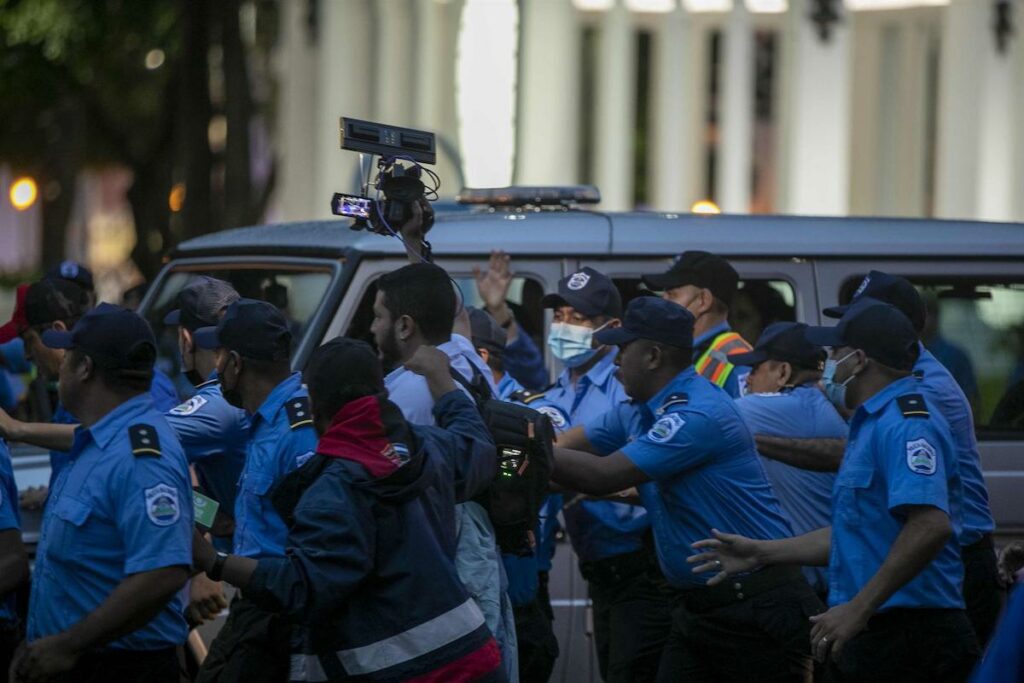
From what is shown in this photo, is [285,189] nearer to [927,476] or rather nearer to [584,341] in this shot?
[584,341]

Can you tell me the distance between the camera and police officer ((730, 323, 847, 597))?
5.99 meters

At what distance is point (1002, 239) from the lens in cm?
696

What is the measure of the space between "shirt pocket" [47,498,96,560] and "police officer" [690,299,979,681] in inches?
73.8

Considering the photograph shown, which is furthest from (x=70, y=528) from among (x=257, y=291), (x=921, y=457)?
(x=257, y=291)

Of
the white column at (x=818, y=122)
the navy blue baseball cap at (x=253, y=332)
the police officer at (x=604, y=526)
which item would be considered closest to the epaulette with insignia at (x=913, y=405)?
the police officer at (x=604, y=526)

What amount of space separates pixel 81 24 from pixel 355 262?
1159 cm

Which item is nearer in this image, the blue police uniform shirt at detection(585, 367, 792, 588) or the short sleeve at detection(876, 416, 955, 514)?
the short sleeve at detection(876, 416, 955, 514)

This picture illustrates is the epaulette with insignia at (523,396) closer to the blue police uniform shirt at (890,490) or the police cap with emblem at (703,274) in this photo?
the police cap with emblem at (703,274)

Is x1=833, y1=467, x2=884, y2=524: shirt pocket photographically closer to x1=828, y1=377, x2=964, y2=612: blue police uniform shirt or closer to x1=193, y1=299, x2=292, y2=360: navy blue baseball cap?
x1=828, y1=377, x2=964, y2=612: blue police uniform shirt

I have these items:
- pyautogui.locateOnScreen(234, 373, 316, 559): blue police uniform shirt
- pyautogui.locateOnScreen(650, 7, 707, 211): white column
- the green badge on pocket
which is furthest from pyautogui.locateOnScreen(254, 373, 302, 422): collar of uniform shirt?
pyautogui.locateOnScreen(650, 7, 707, 211): white column

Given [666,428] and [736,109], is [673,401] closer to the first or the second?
[666,428]

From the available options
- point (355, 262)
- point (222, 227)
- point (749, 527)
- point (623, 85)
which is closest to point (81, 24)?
point (222, 227)

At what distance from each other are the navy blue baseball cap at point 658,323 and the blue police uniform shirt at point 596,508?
650mm

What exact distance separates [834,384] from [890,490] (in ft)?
1.93
